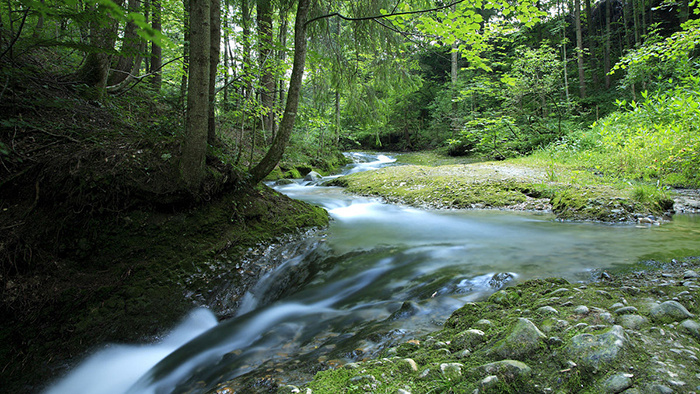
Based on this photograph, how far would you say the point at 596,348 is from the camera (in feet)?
4.62

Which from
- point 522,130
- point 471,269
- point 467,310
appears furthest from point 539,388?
point 522,130

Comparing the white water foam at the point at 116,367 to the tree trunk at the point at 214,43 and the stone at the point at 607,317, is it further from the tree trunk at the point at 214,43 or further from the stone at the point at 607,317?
the stone at the point at 607,317

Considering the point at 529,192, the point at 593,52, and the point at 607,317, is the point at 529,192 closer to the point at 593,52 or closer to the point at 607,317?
the point at 607,317

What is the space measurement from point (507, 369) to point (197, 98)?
3.71 meters

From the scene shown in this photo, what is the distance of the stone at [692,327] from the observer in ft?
5.09

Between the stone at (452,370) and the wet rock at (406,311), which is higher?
the stone at (452,370)

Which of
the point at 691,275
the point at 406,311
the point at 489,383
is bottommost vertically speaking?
the point at 406,311

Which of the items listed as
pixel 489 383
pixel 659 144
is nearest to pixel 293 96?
pixel 489 383

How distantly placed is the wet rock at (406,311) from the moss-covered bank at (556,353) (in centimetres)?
55

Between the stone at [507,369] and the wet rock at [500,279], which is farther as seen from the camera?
the wet rock at [500,279]

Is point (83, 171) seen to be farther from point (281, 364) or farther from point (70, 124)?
point (281, 364)

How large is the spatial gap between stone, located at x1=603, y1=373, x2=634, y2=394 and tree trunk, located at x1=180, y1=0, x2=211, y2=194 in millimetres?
3913

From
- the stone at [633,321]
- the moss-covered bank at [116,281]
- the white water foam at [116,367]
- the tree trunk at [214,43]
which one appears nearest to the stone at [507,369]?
the stone at [633,321]

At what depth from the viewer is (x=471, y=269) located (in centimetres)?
391
